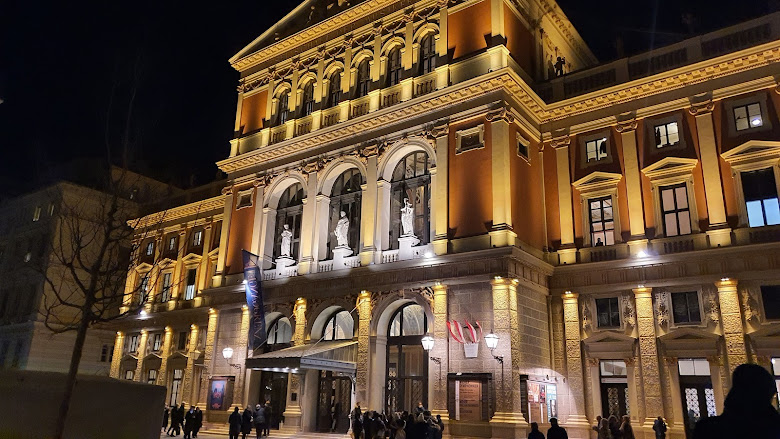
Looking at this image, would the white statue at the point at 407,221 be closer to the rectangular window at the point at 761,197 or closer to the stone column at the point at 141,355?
the rectangular window at the point at 761,197

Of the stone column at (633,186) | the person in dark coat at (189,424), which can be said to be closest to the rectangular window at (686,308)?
the stone column at (633,186)

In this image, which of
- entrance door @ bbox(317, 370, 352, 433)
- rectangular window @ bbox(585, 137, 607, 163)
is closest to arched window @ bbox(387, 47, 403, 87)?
rectangular window @ bbox(585, 137, 607, 163)

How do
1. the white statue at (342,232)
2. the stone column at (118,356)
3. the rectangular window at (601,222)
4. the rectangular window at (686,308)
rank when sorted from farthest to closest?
the stone column at (118,356), the white statue at (342,232), the rectangular window at (601,222), the rectangular window at (686,308)

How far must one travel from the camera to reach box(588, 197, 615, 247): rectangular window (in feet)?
77.2

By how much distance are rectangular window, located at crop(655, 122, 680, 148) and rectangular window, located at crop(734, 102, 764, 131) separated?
2041mm

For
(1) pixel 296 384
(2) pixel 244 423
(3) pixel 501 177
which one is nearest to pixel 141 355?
(1) pixel 296 384

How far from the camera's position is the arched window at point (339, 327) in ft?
86.8

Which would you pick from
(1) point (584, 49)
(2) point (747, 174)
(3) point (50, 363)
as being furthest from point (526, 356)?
(3) point (50, 363)

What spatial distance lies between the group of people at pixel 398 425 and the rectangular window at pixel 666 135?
44.8 ft

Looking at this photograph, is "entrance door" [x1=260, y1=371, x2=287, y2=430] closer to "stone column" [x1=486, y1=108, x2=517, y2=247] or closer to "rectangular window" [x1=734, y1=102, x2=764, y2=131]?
"stone column" [x1=486, y1=108, x2=517, y2=247]

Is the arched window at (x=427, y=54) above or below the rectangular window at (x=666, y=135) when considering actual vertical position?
above

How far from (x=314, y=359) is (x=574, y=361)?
9.86 meters

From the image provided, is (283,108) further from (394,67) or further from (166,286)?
(166,286)

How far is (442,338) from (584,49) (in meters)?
20.7
